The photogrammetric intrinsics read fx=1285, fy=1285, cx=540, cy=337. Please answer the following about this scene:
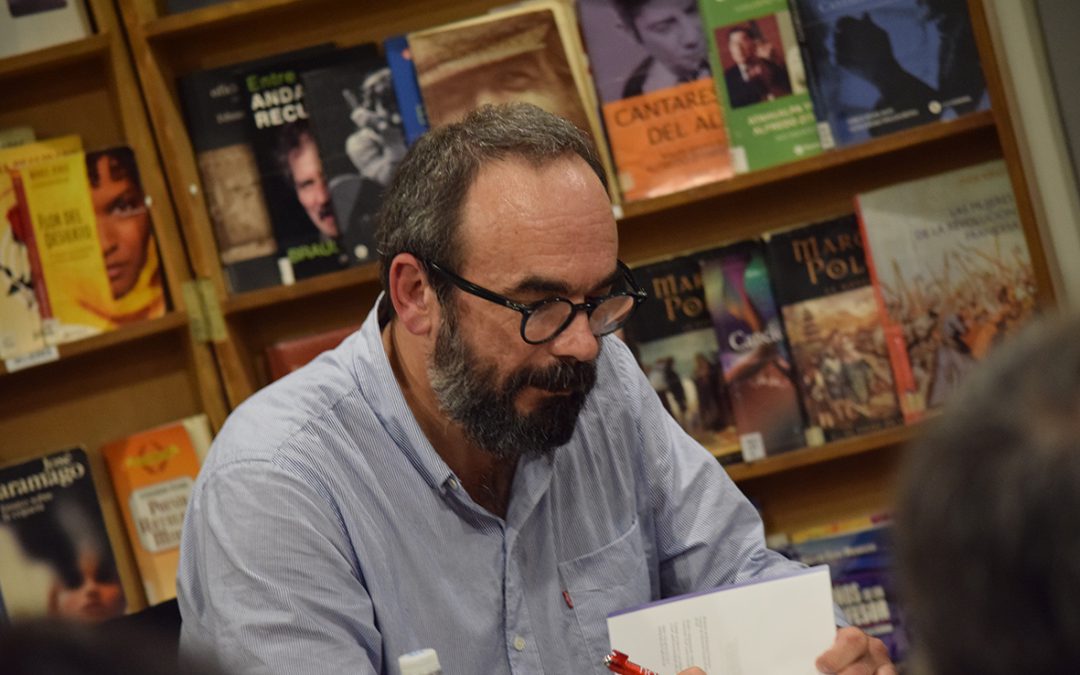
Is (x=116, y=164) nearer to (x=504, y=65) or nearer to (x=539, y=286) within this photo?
(x=504, y=65)

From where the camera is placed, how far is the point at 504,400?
1.75 m

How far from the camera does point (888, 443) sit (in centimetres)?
299

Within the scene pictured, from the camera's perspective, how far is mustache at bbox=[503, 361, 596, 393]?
5.79ft

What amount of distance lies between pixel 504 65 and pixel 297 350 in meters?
0.82

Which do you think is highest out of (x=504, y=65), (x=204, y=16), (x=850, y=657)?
(x=204, y=16)

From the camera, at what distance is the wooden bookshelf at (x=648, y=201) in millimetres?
2887

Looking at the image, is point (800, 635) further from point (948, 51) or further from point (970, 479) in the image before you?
point (948, 51)

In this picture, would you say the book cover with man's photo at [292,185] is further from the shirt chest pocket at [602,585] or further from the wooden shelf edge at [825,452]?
the shirt chest pocket at [602,585]

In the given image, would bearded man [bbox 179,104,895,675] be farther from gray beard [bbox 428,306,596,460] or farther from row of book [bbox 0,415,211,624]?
row of book [bbox 0,415,211,624]

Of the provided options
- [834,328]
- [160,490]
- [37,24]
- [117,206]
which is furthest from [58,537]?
[834,328]

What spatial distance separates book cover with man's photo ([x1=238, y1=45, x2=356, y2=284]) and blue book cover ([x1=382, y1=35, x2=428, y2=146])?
80 mm

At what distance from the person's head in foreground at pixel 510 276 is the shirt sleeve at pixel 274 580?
27cm

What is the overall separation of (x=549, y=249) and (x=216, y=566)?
1.93ft

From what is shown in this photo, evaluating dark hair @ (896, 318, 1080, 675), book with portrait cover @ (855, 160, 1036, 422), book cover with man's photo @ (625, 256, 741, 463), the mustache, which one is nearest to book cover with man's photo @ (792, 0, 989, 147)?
book with portrait cover @ (855, 160, 1036, 422)
